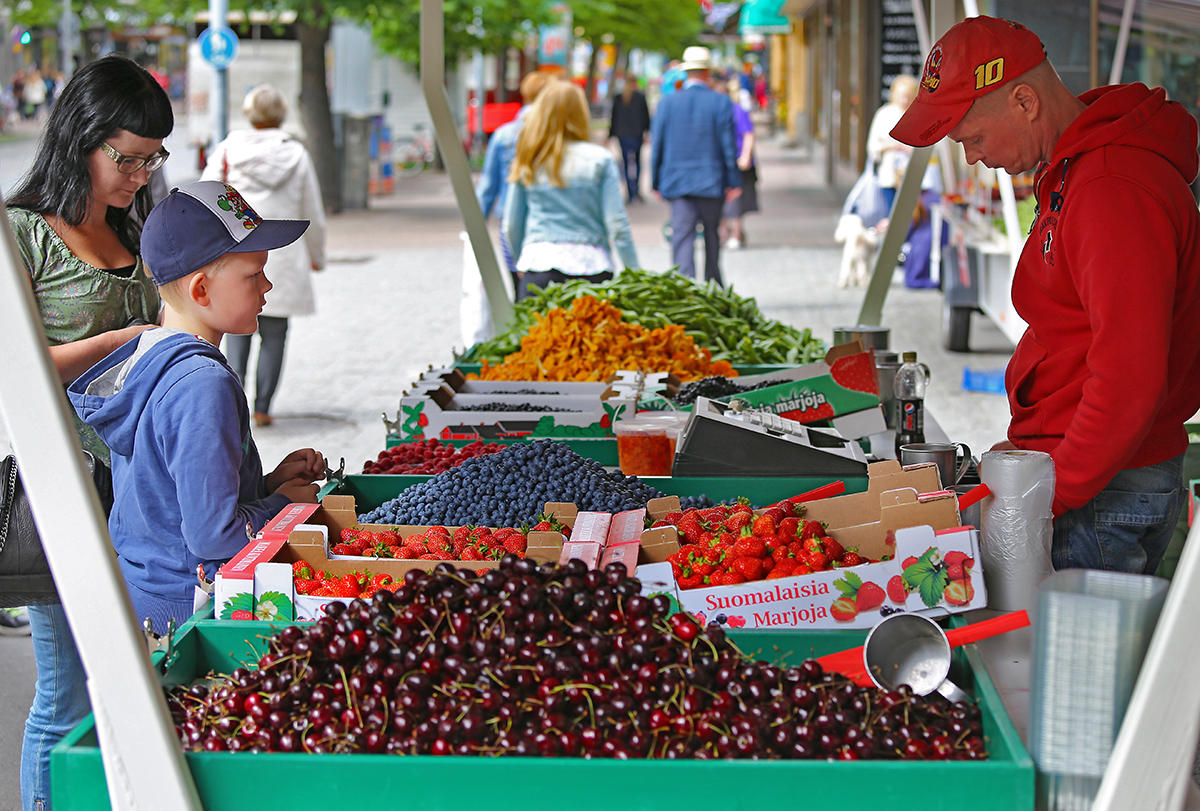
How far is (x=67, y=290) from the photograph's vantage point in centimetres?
327

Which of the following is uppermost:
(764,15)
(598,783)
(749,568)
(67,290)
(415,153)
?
(764,15)

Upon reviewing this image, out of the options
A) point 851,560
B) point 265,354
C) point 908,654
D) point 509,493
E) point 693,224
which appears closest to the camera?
point 908,654

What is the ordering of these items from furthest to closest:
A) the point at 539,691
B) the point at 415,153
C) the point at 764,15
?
the point at 764,15, the point at 415,153, the point at 539,691

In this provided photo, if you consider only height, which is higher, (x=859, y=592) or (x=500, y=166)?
(x=500, y=166)

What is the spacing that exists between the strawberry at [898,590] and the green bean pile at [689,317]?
3.10 m

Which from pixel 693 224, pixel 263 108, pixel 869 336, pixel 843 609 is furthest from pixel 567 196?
pixel 843 609

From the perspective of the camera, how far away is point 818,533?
265 centimetres

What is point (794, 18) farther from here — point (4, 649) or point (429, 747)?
point (429, 747)

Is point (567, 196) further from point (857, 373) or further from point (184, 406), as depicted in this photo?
point (184, 406)

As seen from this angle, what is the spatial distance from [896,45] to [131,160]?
673 inches

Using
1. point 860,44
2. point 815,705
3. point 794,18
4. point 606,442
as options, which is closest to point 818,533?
point 815,705

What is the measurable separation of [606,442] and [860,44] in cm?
1807

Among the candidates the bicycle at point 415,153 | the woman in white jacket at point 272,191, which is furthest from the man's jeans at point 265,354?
the bicycle at point 415,153

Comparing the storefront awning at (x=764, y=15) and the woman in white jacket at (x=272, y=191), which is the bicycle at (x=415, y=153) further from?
the woman in white jacket at (x=272, y=191)
